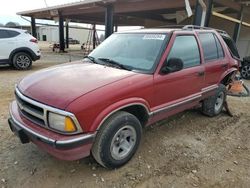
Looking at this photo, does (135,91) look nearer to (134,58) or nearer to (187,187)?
(134,58)

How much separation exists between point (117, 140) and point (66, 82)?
0.96 metres

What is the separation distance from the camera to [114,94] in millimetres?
2672

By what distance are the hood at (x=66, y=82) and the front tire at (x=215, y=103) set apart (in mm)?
2416

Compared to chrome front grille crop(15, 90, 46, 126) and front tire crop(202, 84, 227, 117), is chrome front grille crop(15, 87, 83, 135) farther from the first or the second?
front tire crop(202, 84, 227, 117)

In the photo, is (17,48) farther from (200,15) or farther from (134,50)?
(134,50)

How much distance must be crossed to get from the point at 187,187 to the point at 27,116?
2.11 meters

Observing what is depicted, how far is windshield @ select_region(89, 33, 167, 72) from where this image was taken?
10.9 ft

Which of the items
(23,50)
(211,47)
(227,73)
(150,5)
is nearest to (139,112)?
(211,47)

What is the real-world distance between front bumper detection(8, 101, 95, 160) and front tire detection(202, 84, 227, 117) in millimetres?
3080

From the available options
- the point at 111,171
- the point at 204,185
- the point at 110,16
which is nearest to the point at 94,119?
the point at 111,171

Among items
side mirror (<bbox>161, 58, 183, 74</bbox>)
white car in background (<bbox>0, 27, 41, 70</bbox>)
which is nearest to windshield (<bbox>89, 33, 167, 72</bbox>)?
side mirror (<bbox>161, 58, 183, 74</bbox>)

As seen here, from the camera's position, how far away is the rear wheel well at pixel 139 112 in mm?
3072

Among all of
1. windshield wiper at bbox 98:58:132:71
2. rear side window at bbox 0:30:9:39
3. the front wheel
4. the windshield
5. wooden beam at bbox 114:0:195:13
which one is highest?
wooden beam at bbox 114:0:195:13

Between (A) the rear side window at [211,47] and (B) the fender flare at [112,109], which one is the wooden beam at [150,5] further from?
(B) the fender flare at [112,109]
